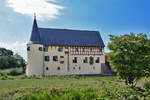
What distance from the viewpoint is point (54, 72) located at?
28500mm

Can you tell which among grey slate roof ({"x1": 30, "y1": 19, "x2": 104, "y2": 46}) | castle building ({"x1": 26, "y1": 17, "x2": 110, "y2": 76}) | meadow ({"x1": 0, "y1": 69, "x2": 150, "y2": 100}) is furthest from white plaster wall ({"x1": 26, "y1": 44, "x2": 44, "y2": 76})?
meadow ({"x1": 0, "y1": 69, "x2": 150, "y2": 100})

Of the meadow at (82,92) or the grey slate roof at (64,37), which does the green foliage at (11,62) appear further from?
the meadow at (82,92)

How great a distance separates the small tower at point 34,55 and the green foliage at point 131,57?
18179 mm

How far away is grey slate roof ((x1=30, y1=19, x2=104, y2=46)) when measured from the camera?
90.7 ft

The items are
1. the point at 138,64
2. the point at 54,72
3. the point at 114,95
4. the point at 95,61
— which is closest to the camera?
the point at 114,95

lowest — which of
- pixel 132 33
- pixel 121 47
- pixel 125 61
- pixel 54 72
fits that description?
pixel 54 72

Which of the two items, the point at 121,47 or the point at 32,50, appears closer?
the point at 121,47

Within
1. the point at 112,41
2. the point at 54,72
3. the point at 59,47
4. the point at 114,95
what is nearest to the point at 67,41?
the point at 59,47

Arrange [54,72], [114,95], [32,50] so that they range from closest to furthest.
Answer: [114,95] < [32,50] < [54,72]

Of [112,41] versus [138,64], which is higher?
[112,41]

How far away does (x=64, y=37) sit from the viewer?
97.7 feet

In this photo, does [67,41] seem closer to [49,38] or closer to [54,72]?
[49,38]

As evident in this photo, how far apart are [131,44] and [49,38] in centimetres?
2022

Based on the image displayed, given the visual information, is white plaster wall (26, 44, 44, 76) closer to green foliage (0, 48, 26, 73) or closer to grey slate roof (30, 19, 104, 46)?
grey slate roof (30, 19, 104, 46)
